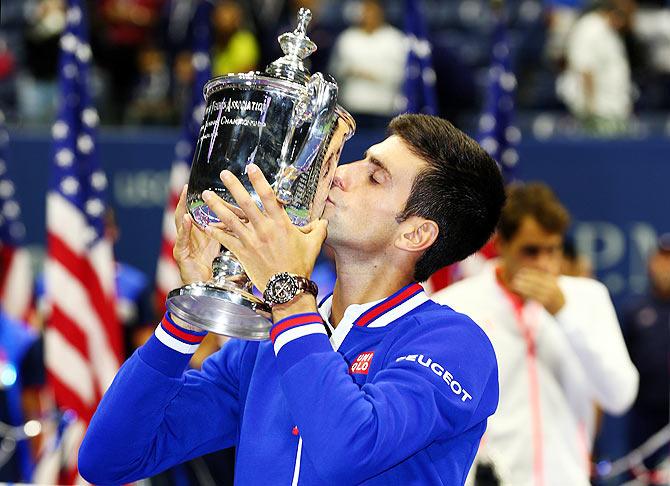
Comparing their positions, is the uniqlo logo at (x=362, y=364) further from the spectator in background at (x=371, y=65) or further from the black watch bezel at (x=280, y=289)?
the spectator in background at (x=371, y=65)

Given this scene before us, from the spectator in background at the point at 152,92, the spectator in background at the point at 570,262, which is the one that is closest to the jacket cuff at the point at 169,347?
the spectator in background at the point at 570,262

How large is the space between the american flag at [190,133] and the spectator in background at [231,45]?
1.92 metres

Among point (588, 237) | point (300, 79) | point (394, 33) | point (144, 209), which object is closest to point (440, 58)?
point (394, 33)

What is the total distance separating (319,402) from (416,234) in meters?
0.54

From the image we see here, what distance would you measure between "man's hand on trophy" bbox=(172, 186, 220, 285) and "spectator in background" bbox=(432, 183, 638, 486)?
193cm

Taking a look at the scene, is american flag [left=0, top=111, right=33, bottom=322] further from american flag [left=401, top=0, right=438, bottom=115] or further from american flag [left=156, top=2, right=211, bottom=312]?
american flag [left=401, top=0, right=438, bottom=115]

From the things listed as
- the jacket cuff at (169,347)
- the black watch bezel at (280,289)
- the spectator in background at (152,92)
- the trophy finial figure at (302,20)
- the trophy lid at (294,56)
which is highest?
the trophy finial figure at (302,20)

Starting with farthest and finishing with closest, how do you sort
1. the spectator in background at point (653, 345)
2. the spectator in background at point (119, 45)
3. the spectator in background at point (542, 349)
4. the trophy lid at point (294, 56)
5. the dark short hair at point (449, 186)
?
1. the spectator in background at point (119, 45)
2. the spectator in background at point (653, 345)
3. the spectator in background at point (542, 349)
4. the dark short hair at point (449, 186)
5. the trophy lid at point (294, 56)

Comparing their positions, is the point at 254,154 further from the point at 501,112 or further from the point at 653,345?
the point at 653,345

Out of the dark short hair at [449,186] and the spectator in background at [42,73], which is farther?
the spectator in background at [42,73]

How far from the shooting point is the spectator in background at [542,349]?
14.7 ft

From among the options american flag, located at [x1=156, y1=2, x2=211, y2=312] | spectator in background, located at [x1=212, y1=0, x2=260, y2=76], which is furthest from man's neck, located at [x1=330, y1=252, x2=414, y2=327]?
spectator in background, located at [x1=212, y1=0, x2=260, y2=76]

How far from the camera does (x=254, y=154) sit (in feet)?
8.12

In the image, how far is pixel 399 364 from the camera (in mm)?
2449
